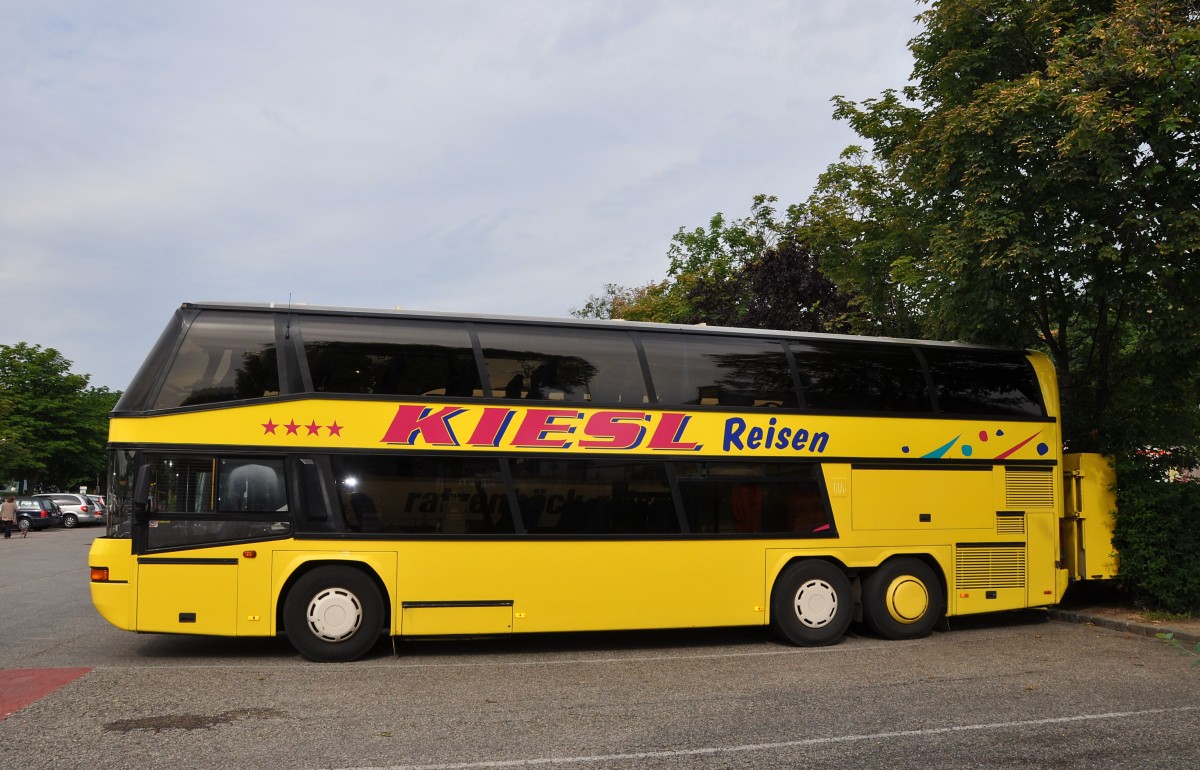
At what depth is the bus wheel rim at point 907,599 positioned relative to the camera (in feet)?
36.4

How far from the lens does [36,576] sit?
18625 millimetres

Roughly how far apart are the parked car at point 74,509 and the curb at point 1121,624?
1712 inches

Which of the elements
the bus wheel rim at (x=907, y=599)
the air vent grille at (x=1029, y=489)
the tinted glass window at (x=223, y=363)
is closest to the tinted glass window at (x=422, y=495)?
the tinted glass window at (x=223, y=363)

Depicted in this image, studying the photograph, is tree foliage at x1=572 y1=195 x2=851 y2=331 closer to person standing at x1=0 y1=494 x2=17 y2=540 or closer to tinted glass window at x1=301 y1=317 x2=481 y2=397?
tinted glass window at x1=301 y1=317 x2=481 y2=397

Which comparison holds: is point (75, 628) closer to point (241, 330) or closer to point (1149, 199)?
point (241, 330)

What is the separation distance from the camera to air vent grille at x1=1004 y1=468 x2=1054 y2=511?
11648 mm

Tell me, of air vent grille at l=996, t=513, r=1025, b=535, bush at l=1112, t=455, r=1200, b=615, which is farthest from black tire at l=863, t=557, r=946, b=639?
bush at l=1112, t=455, r=1200, b=615

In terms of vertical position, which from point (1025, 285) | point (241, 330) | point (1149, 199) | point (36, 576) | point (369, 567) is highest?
point (1149, 199)

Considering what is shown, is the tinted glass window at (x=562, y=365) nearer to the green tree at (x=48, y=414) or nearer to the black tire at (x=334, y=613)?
the black tire at (x=334, y=613)

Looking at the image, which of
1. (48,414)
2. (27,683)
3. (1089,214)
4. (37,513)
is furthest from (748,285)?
(48,414)

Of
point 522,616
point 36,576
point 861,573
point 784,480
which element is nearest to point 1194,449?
point 861,573

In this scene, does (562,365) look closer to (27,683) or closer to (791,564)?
(791,564)

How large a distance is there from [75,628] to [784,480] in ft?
29.2

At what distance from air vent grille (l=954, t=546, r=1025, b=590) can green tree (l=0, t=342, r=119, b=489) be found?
183 ft
